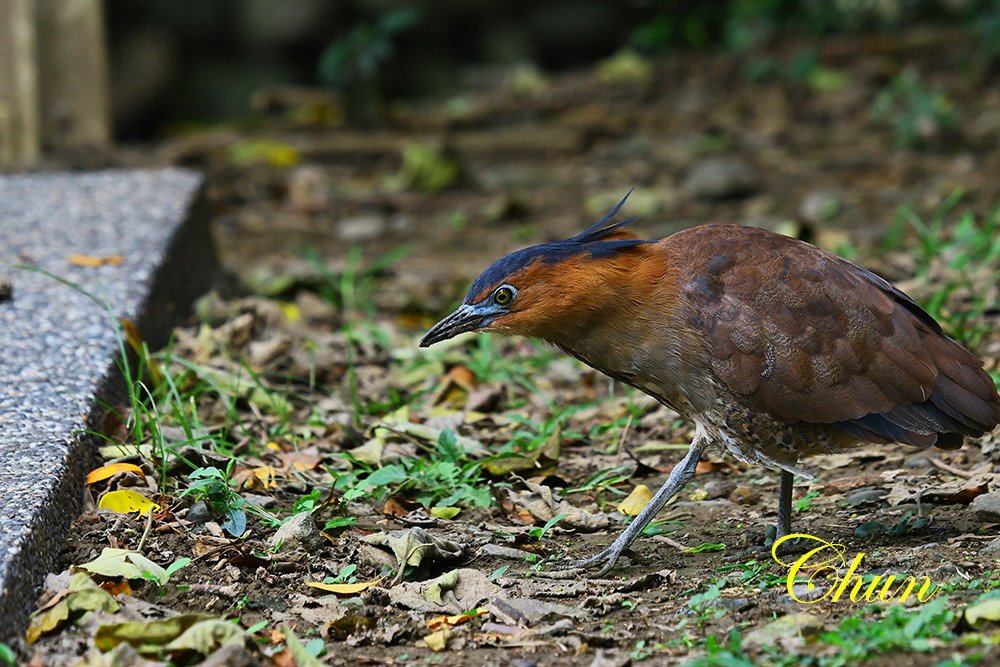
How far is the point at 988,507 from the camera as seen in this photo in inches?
141

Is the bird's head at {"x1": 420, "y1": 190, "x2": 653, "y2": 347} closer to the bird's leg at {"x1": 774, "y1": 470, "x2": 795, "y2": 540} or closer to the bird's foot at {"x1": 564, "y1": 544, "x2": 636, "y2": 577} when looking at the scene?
the bird's foot at {"x1": 564, "y1": 544, "x2": 636, "y2": 577}

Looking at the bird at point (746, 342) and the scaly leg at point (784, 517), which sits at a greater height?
the bird at point (746, 342)

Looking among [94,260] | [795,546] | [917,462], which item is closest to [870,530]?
[795,546]

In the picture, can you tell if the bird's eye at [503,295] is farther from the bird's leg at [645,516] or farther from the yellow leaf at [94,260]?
the yellow leaf at [94,260]

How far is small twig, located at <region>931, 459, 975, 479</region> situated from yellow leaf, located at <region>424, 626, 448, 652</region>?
1782mm

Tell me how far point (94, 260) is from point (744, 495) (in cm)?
263

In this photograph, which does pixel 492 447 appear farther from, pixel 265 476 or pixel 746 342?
pixel 746 342

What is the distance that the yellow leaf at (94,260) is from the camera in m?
5.11

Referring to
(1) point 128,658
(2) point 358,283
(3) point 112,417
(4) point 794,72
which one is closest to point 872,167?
(4) point 794,72

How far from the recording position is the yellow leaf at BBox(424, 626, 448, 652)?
300 centimetres

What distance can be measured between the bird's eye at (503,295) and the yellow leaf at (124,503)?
41.9 inches

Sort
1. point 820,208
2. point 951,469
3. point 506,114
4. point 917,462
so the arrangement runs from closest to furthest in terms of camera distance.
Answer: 1. point 951,469
2. point 917,462
3. point 820,208
4. point 506,114

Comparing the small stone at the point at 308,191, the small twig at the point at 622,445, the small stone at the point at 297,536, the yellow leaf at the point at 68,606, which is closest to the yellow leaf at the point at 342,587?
the small stone at the point at 297,536

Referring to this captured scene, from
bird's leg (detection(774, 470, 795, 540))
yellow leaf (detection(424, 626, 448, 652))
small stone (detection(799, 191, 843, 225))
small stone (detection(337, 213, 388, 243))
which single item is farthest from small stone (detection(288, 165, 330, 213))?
yellow leaf (detection(424, 626, 448, 652))
